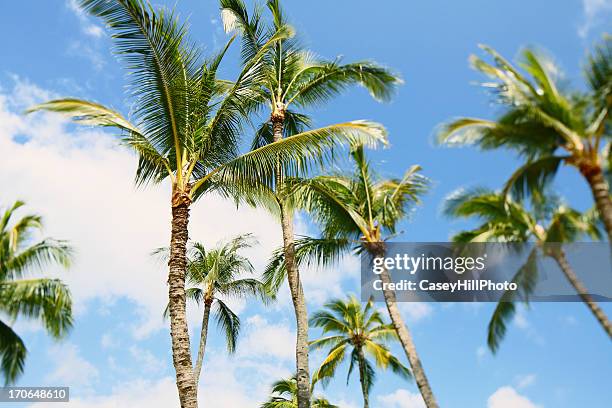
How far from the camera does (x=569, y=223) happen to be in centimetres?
1406

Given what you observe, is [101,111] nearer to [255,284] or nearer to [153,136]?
[153,136]

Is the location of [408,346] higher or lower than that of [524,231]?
lower

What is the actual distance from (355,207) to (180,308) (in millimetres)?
6290

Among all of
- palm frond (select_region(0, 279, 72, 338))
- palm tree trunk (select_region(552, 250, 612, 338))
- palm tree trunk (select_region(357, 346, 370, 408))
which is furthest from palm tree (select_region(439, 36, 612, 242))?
palm tree trunk (select_region(357, 346, 370, 408))

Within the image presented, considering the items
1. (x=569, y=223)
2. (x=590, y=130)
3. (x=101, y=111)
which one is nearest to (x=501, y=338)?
(x=569, y=223)

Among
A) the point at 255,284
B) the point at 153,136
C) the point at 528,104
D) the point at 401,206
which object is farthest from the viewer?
the point at 255,284

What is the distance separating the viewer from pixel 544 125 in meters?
11.6

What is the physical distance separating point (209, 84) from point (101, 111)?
2.62 meters

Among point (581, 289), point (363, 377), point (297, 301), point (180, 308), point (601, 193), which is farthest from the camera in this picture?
point (363, 377)

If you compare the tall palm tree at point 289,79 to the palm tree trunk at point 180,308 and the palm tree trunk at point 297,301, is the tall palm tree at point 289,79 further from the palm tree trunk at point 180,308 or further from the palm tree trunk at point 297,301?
the palm tree trunk at point 180,308

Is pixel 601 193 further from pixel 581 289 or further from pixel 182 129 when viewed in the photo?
pixel 182 129

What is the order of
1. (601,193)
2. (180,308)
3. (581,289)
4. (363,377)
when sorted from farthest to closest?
(363,377) → (581,289) → (180,308) → (601,193)

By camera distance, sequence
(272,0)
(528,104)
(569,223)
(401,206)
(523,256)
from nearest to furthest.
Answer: (528,104) → (569,223) → (523,256) → (401,206) → (272,0)

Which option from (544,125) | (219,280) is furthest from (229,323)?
(544,125)
